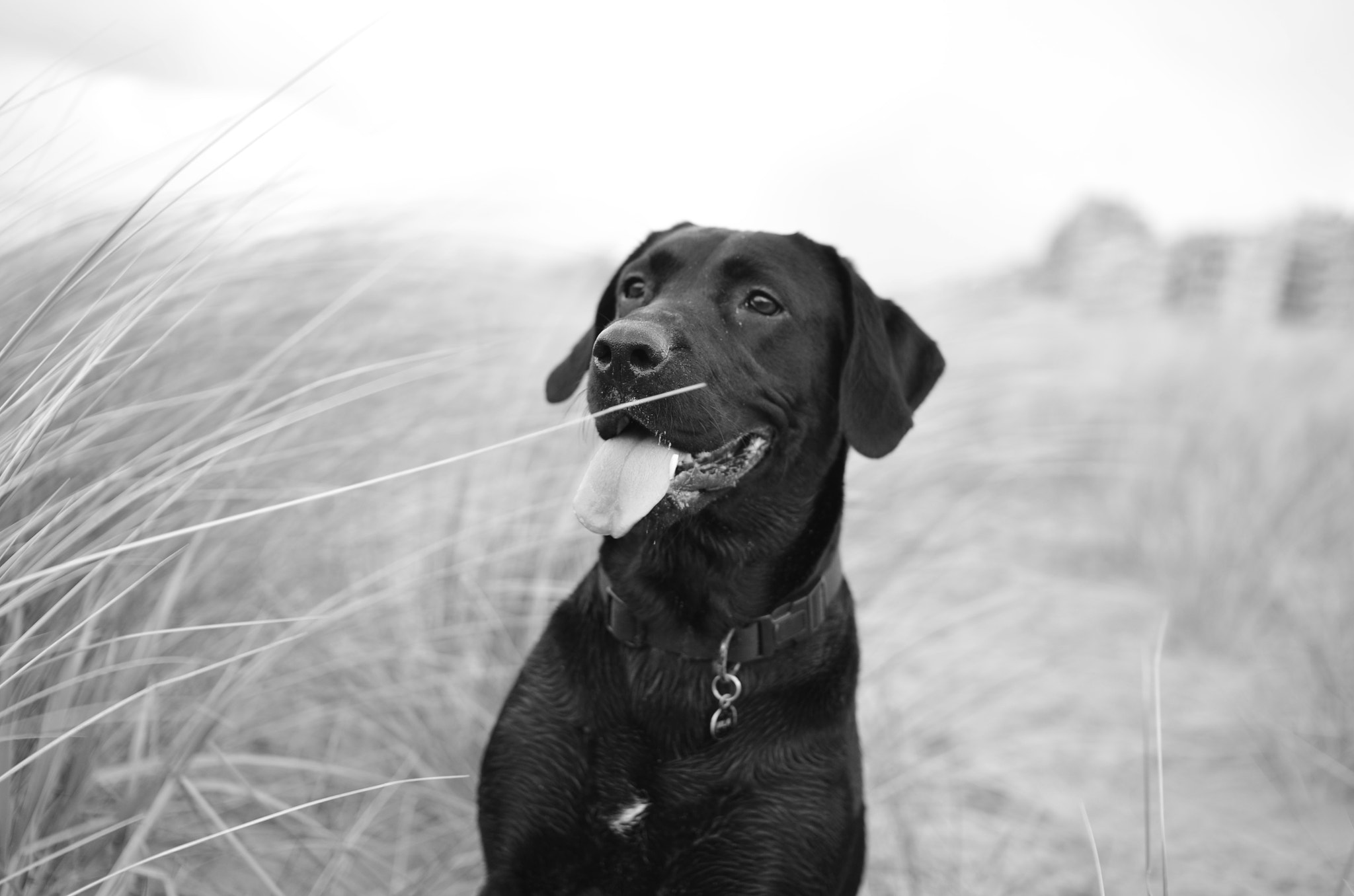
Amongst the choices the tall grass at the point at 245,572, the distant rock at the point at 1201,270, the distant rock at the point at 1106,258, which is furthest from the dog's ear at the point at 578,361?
the distant rock at the point at 1106,258

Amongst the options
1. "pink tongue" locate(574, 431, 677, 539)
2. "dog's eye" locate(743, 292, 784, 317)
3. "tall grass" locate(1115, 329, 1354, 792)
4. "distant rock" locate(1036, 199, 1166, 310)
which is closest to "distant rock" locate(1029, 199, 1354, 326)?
"distant rock" locate(1036, 199, 1166, 310)

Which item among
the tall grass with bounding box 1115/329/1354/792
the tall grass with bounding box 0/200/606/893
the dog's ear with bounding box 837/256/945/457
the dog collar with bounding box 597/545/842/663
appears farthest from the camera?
the tall grass with bounding box 1115/329/1354/792

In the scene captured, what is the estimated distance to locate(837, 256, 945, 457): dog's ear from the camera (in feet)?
6.73

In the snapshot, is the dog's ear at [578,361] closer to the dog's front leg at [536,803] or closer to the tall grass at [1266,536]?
the dog's front leg at [536,803]

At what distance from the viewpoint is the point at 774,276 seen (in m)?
2.17

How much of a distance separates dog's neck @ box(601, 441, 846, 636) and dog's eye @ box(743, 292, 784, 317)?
0.34 metres

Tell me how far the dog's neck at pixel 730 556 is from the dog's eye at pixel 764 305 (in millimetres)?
340

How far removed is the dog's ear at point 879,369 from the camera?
205cm

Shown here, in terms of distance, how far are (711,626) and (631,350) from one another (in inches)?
22.2

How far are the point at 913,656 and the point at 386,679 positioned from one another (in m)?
2.08

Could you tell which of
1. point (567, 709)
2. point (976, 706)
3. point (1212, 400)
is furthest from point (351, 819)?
point (1212, 400)

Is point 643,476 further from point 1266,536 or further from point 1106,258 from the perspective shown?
point 1106,258

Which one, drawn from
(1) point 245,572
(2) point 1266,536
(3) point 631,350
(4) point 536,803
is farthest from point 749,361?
(2) point 1266,536

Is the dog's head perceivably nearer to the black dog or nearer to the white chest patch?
the black dog
